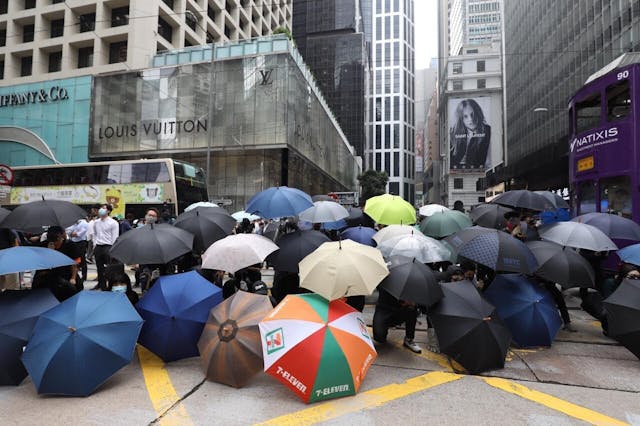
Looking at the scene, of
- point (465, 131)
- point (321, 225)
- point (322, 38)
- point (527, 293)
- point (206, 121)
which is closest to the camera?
point (527, 293)

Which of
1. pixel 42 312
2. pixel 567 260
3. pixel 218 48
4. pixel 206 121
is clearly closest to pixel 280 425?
pixel 42 312

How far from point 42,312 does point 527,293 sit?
5546 mm

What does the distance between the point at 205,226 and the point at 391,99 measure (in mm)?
110065

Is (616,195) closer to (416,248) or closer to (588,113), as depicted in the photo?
(588,113)

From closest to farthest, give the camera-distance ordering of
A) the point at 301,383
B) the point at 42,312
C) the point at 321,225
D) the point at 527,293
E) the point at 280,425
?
1. the point at 280,425
2. the point at 301,383
3. the point at 42,312
4. the point at 527,293
5. the point at 321,225

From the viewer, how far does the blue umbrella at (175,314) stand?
13.2ft

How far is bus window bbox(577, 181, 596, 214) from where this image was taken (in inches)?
311

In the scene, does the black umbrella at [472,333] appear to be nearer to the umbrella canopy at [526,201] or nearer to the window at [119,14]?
the umbrella canopy at [526,201]

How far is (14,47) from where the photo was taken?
3141 cm

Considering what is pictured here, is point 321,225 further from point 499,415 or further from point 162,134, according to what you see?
point 162,134

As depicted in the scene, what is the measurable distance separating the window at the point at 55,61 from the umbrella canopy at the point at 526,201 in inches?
1496

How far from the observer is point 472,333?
12.7 ft

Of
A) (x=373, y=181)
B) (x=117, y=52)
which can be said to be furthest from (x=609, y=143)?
(x=373, y=181)

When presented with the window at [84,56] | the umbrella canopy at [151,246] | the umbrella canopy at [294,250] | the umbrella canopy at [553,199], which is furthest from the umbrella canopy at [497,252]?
the window at [84,56]
